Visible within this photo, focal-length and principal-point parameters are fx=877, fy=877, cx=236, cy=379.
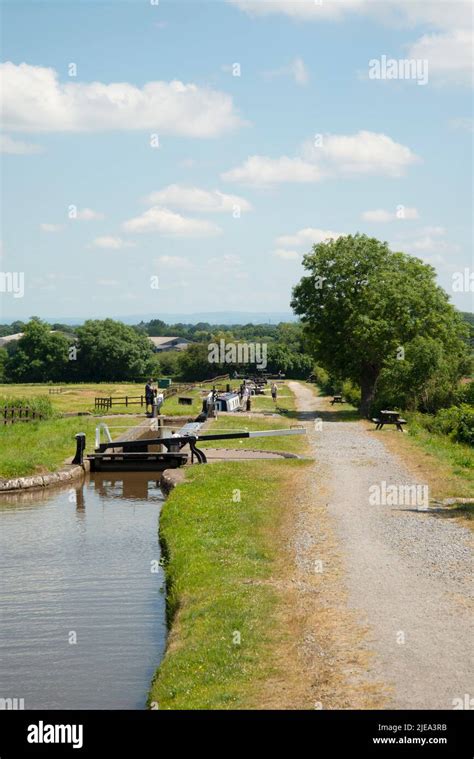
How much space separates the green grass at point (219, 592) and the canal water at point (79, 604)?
1.79 ft

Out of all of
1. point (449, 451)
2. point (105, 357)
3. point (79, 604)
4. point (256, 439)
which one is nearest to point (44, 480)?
point (256, 439)

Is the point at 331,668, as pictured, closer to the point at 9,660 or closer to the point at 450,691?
the point at 450,691

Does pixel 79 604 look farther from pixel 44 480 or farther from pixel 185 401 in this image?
pixel 185 401

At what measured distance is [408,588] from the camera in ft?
43.5

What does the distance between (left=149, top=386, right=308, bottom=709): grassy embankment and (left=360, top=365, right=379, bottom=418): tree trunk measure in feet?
80.3

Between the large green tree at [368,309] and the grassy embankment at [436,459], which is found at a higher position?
the large green tree at [368,309]

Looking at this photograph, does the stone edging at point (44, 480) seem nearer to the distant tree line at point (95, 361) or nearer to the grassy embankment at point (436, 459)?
the grassy embankment at point (436, 459)

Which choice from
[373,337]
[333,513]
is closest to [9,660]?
[333,513]

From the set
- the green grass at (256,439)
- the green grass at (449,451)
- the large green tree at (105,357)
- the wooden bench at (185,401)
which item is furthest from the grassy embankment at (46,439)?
the large green tree at (105,357)

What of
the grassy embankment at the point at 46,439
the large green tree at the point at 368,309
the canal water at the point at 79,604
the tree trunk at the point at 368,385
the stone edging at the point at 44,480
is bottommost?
the canal water at the point at 79,604

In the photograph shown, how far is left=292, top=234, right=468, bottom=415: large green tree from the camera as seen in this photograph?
47.0m

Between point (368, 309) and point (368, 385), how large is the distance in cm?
485

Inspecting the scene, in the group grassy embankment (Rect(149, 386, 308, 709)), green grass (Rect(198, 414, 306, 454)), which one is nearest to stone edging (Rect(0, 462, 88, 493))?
grassy embankment (Rect(149, 386, 308, 709))

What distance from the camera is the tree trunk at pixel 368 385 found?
4903 cm
